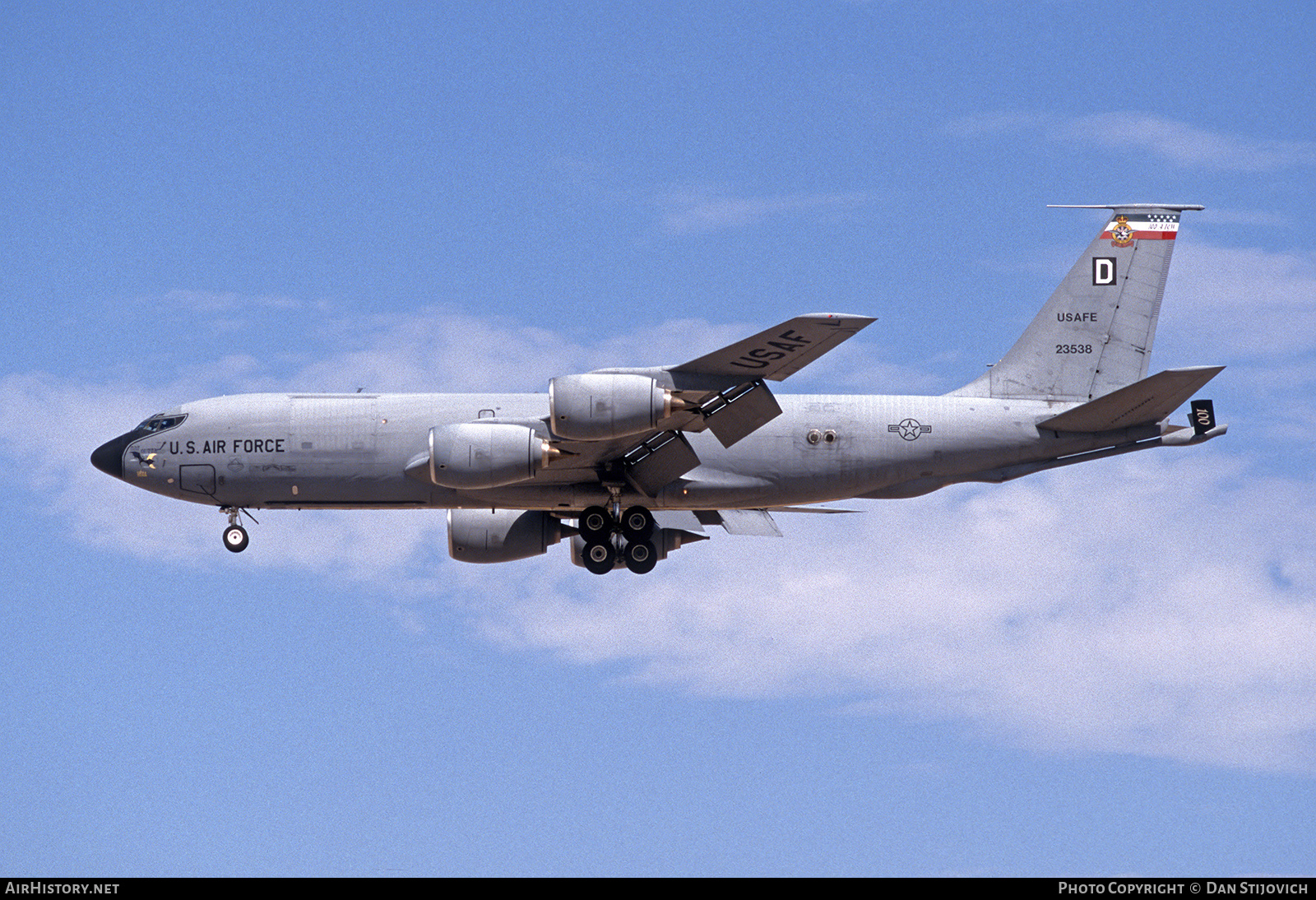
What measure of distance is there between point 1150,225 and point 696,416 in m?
14.4

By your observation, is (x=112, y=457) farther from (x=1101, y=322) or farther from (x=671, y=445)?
(x=1101, y=322)

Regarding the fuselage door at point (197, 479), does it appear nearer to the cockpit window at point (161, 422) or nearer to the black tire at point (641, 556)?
the cockpit window at point (161, 422)

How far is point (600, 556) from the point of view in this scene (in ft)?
136

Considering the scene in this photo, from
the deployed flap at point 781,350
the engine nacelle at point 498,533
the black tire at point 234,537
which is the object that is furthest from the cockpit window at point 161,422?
the deployed flap at point 781,350

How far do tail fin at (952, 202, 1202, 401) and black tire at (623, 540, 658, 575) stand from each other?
8671mm

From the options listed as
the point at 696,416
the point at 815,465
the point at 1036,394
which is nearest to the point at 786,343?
the point at 696,416

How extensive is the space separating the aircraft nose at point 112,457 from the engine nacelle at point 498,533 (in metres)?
8.56

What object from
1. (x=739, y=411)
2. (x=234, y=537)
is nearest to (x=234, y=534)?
(x=234, y=537)

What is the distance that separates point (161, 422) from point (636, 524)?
40.0 feet

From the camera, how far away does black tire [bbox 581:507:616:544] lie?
1626 inches
